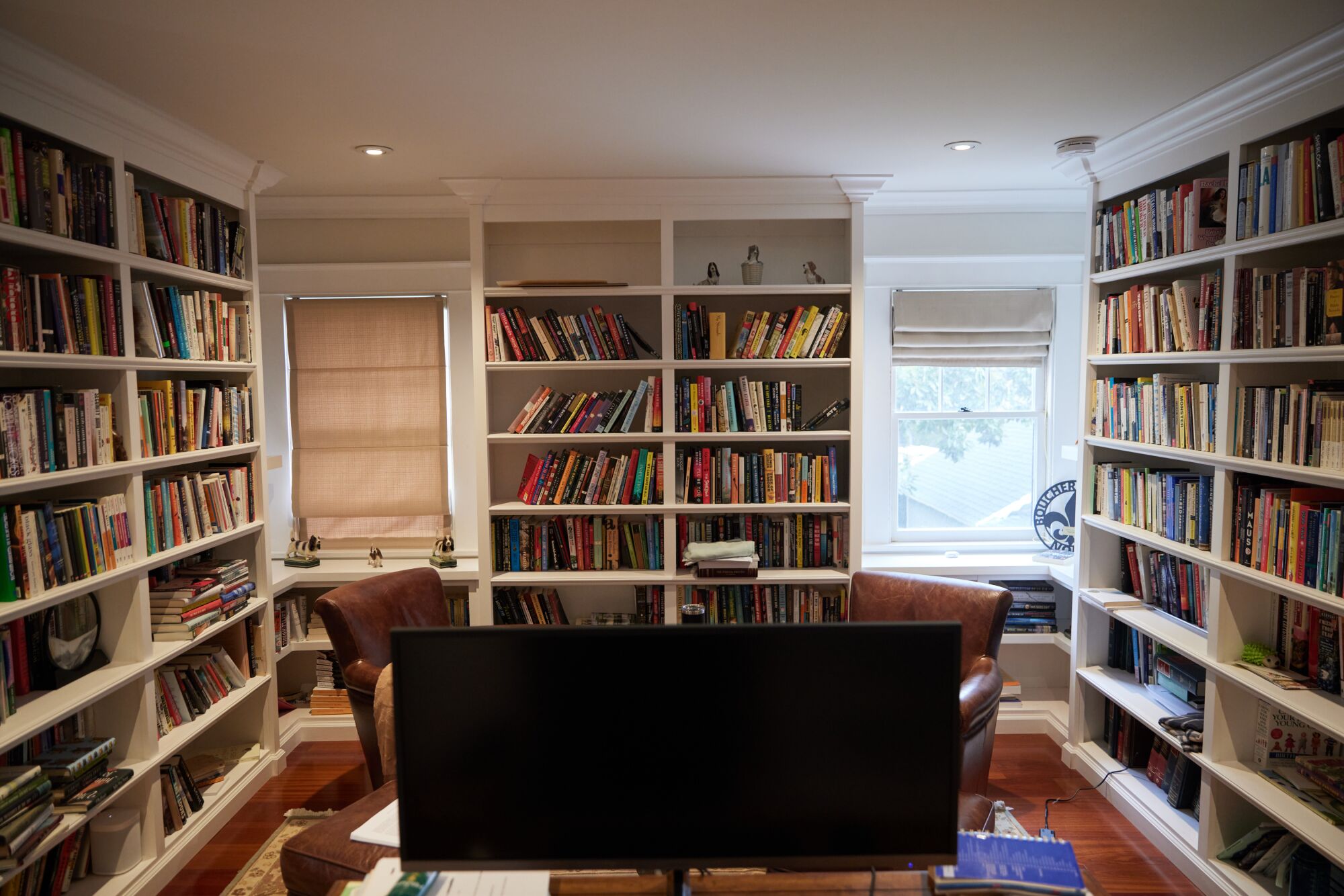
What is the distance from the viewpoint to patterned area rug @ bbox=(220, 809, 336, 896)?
2885 millimetres

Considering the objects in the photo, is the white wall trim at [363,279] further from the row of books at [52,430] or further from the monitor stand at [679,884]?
the monitor stand at [679,884]

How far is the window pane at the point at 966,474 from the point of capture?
4660 millimetres

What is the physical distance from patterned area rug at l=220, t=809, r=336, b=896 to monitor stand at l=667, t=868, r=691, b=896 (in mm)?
1748

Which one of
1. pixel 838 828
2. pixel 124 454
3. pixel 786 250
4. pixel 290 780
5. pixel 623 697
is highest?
pixel 786 250

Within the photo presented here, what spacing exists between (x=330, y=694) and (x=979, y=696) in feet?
9.61

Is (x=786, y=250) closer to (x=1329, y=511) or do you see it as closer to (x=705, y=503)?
(x=705, y=503)

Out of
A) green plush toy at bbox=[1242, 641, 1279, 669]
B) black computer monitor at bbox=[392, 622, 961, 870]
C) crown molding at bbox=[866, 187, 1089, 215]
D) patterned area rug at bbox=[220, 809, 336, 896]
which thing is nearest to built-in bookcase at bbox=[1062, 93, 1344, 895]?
green plush toy at bbox=[1242, 641, 1279, 669]

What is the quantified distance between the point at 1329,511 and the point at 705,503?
2.32 meters

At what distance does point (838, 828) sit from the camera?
133cm

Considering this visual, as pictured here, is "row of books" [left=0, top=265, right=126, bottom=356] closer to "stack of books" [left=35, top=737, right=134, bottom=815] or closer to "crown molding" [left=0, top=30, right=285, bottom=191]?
"crown molding" [left=0, top=30, right=285, bottom=191]

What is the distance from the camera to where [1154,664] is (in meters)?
3.42

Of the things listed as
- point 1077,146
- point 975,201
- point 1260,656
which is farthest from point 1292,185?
point 975,201

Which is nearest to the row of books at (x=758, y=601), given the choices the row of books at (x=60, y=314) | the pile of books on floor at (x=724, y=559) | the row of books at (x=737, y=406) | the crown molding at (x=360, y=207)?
the pile of books on floor at (x=724, y=559)

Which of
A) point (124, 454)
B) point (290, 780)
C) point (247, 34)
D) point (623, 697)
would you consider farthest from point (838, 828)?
point (290, 780)
